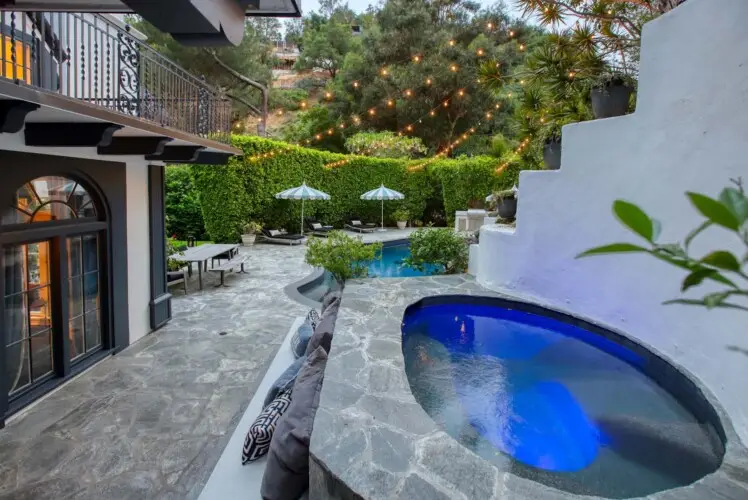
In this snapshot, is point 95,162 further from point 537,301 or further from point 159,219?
point 537,301

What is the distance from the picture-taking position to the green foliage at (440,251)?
34.6 ft

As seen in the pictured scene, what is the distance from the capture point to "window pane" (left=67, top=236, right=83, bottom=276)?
5.90 meters

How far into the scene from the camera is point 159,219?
26.5 feet

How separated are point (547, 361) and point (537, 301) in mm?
1883

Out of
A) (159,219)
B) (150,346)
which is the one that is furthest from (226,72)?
(150,346)

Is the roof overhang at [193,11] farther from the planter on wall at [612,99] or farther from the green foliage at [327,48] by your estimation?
the green foliage at [327,48]

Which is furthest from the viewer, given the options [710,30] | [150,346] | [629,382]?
[150,346]

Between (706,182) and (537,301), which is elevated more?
(706,182)

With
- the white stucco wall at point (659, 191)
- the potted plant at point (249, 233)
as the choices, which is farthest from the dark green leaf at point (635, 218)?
the potted plant at point (249, 233)

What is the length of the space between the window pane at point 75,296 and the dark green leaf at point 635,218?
6759 millimetres

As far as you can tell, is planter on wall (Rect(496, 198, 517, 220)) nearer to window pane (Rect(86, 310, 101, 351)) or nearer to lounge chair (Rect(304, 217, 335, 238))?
window pane (Rect(86, 310, 101, 351))

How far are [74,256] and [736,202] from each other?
273 inches

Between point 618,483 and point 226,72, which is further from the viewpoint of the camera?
point 226,72

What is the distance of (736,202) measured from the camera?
646mm
